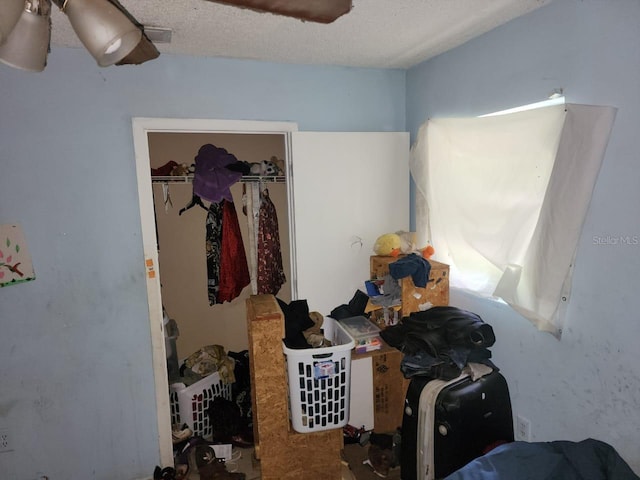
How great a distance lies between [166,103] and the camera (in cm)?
219

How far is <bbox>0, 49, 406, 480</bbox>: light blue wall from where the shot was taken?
202 cm

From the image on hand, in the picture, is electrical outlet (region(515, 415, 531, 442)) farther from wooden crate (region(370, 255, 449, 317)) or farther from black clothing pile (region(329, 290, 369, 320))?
black clothing pile (region(329, 290, 369, 320))

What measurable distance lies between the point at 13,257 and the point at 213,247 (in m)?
1.33

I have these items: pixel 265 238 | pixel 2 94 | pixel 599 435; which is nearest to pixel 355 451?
pixel 599 435

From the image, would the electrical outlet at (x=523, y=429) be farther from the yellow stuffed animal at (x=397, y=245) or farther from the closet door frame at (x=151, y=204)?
the closet door frame at (x=151, y=204)

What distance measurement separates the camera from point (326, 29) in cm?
186

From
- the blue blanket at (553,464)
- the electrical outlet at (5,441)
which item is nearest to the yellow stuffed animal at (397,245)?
the blue blanket at (553,464)

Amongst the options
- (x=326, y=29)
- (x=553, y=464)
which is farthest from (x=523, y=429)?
(x=326, y=29)

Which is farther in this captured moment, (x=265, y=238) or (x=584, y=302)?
(x=265, y=238)

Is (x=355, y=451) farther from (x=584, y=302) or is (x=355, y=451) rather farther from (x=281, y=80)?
(x=281, y=80)

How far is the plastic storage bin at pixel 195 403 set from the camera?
2.65 metres

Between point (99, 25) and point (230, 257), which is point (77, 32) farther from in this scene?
point (230, 257)

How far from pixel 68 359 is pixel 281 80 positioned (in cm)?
201

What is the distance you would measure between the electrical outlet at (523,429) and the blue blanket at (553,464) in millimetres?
571
